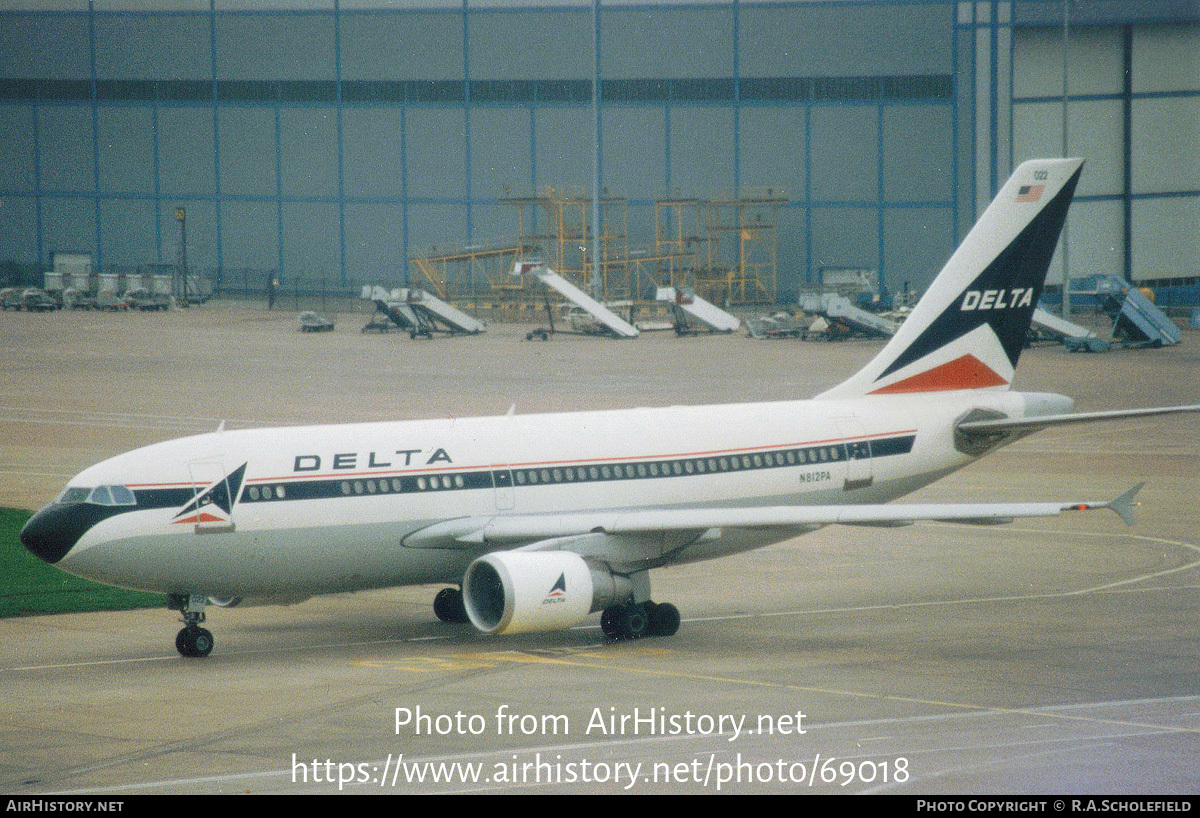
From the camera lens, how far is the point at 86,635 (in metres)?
32.8

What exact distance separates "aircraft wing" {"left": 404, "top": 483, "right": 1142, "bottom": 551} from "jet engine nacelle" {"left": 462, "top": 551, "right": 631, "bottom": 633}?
0.90 metres

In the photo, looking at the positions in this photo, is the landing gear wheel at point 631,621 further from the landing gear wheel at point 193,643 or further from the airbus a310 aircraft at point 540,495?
the landing gear wheel at point 193,643

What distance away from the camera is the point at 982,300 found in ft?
123

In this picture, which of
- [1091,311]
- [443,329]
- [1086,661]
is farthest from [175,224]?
[1086,661]

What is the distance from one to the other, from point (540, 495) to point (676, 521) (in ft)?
9.97

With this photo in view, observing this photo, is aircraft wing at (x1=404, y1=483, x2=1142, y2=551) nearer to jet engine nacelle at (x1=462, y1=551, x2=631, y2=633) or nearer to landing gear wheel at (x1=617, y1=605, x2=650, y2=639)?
jet engine nacelle at (x1=462, y1=551, x2=631, y2=633)

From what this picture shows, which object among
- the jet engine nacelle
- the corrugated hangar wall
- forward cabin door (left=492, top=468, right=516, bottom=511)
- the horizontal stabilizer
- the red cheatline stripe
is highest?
the corrugated hangar wall

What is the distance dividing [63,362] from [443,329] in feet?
96.7

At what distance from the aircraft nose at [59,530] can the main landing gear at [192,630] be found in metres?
Answer: 2.27

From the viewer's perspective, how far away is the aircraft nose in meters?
28.5

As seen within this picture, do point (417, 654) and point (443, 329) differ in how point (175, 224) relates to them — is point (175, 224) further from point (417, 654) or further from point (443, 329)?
point (417, 654)

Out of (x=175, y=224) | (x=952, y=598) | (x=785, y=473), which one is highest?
(x=175, y=224)

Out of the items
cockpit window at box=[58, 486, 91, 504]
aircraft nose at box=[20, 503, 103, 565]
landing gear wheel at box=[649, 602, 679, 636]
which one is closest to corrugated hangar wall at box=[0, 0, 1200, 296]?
landing gear wheel at box=[649, 602, 679, 636]
